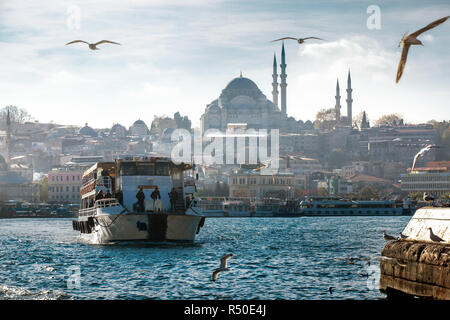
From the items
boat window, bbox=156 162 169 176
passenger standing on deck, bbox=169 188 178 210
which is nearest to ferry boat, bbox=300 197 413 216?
boat window, bbox=156 162 169 176

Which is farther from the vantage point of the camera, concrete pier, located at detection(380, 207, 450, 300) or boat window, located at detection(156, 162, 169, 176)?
boat window, located at detection(156, 162, 169, 176)

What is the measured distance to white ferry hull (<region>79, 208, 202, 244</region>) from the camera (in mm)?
30500

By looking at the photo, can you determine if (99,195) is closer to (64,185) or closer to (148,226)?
(148,226)

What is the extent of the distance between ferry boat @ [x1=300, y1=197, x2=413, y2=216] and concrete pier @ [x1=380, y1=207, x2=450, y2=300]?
82893mm

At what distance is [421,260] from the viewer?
13984 millimetres

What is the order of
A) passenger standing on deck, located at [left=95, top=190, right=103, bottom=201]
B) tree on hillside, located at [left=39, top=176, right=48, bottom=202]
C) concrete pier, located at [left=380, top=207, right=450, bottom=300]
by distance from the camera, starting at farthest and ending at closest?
tree on hillside, located at [left=39, top=176, right=48, bottom=202], passenger standing on deck, located at [left=95, top=190, right=103, bottom=201], concrete pier, located at [left=380, top=207, right=450, bottom=300]

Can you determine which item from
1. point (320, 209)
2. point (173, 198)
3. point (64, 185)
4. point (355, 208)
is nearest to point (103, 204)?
point (173, 198)

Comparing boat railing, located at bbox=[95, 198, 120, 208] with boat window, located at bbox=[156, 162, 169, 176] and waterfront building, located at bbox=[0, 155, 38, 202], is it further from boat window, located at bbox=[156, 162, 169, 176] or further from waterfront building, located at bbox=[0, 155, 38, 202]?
waterfront building, located at bbox=[0, 155, 38, 202]

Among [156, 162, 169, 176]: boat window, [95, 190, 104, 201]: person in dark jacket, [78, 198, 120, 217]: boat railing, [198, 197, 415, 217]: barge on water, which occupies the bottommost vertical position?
[198, 197, 415, 217]: barge on water

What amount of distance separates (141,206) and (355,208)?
229 ft

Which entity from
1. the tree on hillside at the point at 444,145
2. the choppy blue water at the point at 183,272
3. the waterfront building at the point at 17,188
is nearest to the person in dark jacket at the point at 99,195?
the choppy blue water at the point at 183,272

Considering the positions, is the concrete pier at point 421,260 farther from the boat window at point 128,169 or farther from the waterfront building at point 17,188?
the waterfront building at point 17,188
